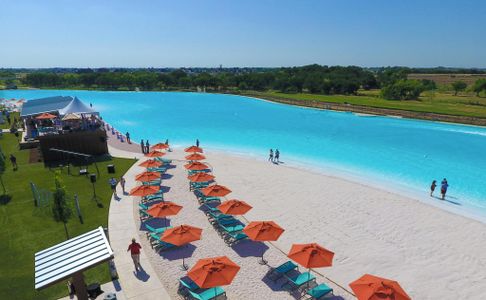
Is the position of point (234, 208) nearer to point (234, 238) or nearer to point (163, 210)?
point (234, 238)

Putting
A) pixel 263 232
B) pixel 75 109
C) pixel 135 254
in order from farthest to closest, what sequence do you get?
pixel 75 109, pixel 263 232, pixel 135 254

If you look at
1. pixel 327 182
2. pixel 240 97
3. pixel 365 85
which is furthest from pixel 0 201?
pixel 365 85

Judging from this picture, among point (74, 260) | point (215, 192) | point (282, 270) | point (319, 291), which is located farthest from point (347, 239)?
point (74, 260)

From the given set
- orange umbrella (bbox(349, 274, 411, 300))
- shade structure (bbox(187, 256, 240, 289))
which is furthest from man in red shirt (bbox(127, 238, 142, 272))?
orange umbrella (bbox(349, 274, 411, 300))

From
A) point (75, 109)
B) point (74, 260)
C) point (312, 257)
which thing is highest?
point (75, 109)

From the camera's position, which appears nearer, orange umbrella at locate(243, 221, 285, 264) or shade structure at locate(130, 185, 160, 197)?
orange umbrella at locate(243, 221, 285, 264)

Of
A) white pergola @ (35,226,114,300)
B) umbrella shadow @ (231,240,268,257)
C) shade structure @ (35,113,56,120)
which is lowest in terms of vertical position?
umbrella shadow @ (231,240,268,257)

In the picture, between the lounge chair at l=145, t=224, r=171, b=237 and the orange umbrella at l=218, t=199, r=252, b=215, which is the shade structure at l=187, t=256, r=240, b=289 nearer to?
the orange umbrella at l=218, t=199, r=252, b=215
